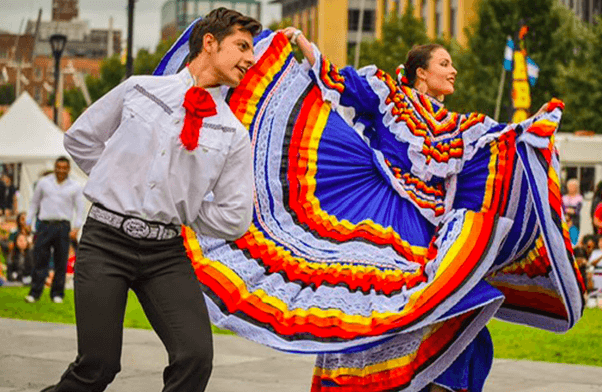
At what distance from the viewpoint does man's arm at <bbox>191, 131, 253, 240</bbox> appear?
5.20m

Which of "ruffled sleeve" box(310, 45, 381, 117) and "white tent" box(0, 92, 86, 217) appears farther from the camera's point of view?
"white tent" box(0, 92, 86, 217)

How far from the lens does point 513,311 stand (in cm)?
704

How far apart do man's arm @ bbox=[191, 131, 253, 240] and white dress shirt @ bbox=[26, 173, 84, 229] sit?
394 inches

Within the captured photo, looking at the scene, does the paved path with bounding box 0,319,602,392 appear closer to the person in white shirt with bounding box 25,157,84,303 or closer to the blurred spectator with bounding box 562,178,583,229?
the person in white shirt with bounding box 25,157,84,303

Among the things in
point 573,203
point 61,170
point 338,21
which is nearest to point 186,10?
point 338,21

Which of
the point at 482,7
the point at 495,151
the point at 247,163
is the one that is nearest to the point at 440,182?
the point at 495,151

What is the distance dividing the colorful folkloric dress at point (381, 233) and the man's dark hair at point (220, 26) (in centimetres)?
99

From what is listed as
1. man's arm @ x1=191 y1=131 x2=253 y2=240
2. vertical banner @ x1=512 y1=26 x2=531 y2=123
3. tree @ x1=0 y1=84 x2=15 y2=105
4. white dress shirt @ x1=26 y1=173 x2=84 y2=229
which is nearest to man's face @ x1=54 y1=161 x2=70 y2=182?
white dress shirt @ x1=26 y1=173 x2=84 y2=229

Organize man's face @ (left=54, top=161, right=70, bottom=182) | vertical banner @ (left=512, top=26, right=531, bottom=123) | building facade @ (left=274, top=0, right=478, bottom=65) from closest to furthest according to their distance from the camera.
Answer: man's face @ (left=54, top=161, right=70, bottom=182) < vertical banner @ (left=512, top=26, right=531, bottom=123) < building facade @ (left=274, top=0, right=478, bottom=65)

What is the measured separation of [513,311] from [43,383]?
2967 millimetres

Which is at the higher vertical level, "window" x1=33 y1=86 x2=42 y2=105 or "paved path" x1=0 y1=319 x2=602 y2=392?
"paved path" x1=0 y1=319 x2=602 y2=392

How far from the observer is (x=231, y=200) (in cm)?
521

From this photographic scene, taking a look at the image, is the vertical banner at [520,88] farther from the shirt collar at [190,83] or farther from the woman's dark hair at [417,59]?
the shirt collar at [190,83]

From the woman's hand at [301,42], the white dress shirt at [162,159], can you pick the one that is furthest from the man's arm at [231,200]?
the woman's hand at [301,42]
